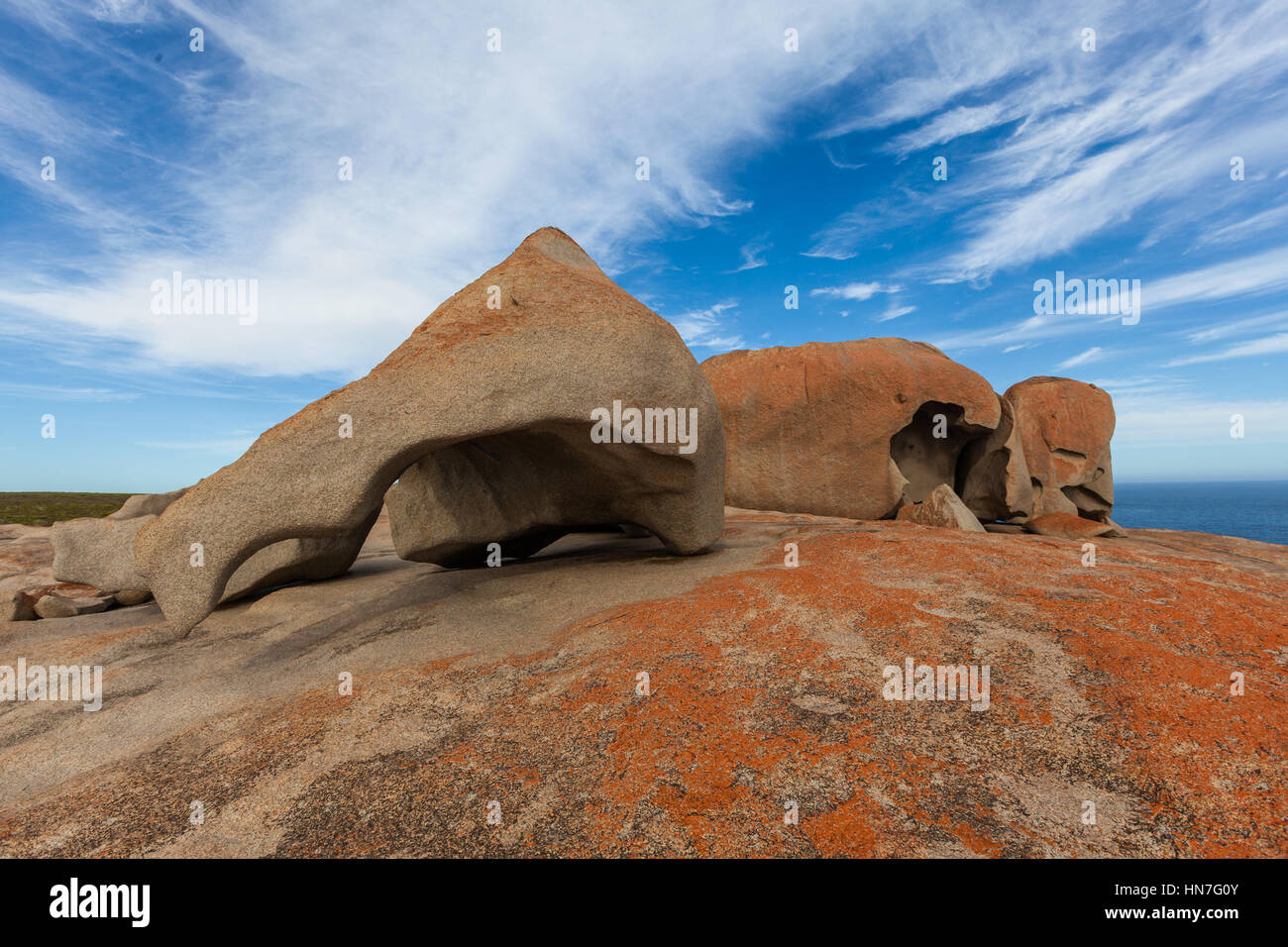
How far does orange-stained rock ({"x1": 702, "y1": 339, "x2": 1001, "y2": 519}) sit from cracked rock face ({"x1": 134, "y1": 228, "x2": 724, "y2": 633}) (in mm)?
7791

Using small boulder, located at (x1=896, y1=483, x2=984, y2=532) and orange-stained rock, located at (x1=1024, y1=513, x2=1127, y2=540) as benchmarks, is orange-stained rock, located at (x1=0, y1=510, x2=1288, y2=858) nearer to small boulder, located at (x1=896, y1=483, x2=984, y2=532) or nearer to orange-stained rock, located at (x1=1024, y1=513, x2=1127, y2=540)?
small boulder, located at (x1=896, y1=483, x2=984, y2=532)

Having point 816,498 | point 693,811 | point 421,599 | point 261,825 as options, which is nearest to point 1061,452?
point 816,498

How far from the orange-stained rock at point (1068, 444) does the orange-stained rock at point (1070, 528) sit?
395cm

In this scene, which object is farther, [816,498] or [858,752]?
[816,498]

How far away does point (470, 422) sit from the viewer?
5.71 m

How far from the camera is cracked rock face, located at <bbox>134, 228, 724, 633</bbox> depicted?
5723 millimetres

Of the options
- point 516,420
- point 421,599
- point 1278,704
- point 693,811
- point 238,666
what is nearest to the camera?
point 693,811

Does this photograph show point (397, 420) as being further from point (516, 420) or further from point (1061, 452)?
point (1061, 452)

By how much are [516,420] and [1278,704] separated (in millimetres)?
5311

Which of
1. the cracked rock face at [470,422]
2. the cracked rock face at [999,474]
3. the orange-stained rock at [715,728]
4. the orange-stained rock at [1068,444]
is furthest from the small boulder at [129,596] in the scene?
the orange-stained rock at [1068,444]

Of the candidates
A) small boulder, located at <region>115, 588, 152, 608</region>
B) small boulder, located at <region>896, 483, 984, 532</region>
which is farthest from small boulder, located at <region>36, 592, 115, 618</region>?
small boulder, located at <region>896, 483, 984, 532</region>

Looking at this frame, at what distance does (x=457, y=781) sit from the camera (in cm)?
319

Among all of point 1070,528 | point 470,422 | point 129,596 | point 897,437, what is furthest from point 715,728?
point 897,437

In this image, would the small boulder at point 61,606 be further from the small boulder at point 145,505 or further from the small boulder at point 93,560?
the small boulder at point 145,505
